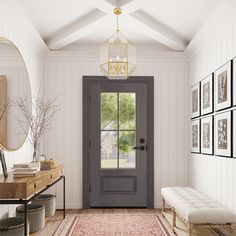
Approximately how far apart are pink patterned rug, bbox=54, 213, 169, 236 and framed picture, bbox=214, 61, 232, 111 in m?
1.66

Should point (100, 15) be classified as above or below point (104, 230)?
above

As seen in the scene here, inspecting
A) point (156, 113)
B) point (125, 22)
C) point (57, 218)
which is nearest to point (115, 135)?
point (156, 113)

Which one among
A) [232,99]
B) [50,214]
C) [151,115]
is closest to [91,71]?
[151,115]

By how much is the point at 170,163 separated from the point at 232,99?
2.38m

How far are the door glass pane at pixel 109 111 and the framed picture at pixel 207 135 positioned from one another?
5.04 ft

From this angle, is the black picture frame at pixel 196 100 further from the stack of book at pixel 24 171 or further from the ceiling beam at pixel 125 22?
the stack of book at pixel 24 171

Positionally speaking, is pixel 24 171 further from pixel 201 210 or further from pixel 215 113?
pixel 215 113

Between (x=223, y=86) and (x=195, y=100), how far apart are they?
→ 1.41 meters

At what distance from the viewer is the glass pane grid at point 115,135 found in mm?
6129

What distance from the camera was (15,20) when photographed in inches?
172

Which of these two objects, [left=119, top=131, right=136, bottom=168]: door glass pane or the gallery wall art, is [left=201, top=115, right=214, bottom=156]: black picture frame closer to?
the gallery wall art

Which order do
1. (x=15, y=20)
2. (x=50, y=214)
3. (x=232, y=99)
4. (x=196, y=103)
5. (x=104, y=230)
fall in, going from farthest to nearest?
1. (x=196, y=103)
2. (x=50, y=214)
3. (x=104, y=230)
4. (x=15, y=20)
5. (x=232, y=99)

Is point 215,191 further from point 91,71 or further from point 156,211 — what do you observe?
point 91,71

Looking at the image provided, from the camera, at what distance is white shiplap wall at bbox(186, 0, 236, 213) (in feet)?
13.2
